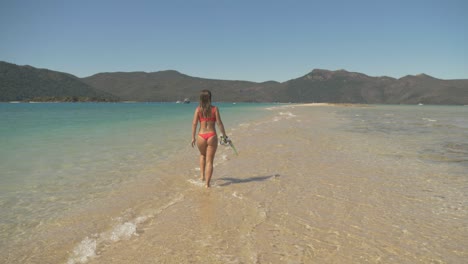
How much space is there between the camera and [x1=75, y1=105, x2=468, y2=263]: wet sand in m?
3.85

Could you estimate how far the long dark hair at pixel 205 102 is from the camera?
23.4 ft

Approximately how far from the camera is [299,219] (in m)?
4.98

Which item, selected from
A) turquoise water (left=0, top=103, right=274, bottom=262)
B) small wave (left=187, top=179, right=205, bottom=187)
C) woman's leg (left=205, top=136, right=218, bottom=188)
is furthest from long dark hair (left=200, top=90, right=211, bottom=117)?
turquoise water (left=0, top=103, right=274, bottom=262)

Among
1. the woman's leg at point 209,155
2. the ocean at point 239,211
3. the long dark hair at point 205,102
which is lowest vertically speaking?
the ocean at point 239,211

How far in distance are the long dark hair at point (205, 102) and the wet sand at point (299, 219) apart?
5.64 feet

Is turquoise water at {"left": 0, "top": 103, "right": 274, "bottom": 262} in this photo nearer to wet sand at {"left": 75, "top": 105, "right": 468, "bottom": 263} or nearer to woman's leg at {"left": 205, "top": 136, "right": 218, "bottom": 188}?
wet sand at {"left": 75, "top": 105, "right": 468, "bottom": 263}

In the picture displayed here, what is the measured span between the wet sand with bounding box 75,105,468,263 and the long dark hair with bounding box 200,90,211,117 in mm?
1719

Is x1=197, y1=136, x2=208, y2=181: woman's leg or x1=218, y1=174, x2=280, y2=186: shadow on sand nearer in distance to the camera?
x1=197, y1=136, x2=208, y2=181: woman's leg

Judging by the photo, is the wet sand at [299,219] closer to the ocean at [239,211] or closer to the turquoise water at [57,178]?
the ocean at [239,211]

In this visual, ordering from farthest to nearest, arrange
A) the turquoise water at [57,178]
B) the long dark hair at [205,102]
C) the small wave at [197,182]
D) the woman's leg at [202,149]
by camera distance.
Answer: the small wave at [197,182], the woman's leg at [202,149], the long dark hair at [205,102], the turquoise water at [57,178]

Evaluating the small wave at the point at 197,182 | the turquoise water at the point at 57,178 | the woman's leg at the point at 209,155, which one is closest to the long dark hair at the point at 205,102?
the woman's leg at the point at 209,155

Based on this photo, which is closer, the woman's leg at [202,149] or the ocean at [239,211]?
the ocean at [239,211]

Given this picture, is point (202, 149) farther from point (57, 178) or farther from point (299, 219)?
point (57, 178)

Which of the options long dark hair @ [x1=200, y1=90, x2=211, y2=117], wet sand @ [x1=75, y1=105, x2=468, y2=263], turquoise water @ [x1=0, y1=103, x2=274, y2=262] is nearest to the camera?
wet sand @ [x1=75, y1=105, x2=468, y2=263]
